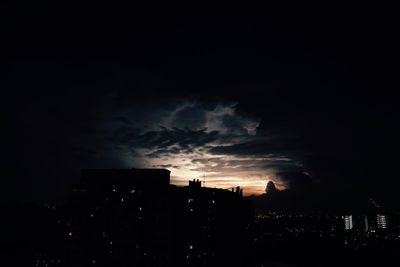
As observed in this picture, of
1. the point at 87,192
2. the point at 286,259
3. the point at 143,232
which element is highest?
the point at 87,192

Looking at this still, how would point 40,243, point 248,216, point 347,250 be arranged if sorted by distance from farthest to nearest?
point 347,250 → point 248,216 → point 40,243

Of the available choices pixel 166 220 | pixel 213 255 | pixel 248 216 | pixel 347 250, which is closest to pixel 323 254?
pixel 347 250

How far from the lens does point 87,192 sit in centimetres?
7281

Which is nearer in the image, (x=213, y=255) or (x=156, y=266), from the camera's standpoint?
(x=156, y=266)

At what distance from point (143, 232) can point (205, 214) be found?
58.1ft

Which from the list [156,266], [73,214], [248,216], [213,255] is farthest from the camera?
[248,216]

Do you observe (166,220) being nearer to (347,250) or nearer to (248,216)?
(248,216)

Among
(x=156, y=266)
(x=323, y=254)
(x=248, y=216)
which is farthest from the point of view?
(x=323, y=254)

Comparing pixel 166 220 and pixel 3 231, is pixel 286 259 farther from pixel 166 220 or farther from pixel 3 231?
pixel 3 231

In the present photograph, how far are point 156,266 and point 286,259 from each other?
187 feet

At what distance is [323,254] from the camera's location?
4537 inches

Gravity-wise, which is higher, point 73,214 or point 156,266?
point 73,214

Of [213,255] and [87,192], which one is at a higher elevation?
[87,192]

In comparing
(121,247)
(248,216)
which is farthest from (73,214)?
(248,216)
